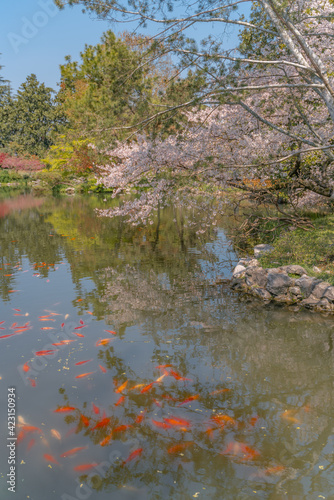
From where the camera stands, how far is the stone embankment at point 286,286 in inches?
310

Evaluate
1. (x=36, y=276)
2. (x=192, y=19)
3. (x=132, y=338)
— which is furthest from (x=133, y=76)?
(x=36, y=276)

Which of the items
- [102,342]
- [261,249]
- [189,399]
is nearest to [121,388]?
[189,399]

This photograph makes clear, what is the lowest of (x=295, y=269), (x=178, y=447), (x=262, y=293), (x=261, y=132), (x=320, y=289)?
(x=178, y=447)

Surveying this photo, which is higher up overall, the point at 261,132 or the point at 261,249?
the point at 261,132

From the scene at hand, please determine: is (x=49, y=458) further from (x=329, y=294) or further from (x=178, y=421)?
(x=329, y=294)

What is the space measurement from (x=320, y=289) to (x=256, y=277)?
1.50 m

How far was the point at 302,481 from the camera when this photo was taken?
352 centimetres

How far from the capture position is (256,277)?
351 inches

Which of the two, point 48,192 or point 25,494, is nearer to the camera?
point 25,494

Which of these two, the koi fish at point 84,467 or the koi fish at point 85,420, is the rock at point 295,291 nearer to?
the koi fish at point 85,420

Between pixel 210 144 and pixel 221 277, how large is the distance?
4.29m

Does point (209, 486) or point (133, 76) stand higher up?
point (133, 76)

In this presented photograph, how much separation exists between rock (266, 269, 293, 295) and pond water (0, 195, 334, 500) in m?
0.58

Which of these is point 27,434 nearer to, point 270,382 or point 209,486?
point 209,486
